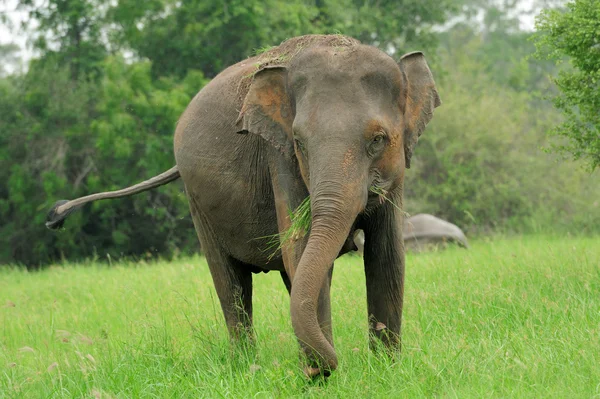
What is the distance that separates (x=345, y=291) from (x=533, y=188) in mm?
18819

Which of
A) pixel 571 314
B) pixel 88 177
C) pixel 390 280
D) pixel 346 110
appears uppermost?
pixel 346 110

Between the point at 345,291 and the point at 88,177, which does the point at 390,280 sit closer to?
the point at 345,291

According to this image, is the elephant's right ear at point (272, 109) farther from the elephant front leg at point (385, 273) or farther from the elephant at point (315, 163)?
the elephant front leg at point (385, 273)

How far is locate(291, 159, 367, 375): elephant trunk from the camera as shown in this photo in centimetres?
469

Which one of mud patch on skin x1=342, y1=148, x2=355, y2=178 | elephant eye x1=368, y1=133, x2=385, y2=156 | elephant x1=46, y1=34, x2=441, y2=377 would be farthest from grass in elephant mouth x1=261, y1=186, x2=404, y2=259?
mud patch on skin x1=342, y1=148, x2=355, y2=178

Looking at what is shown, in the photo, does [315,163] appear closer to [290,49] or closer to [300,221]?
[300,221]

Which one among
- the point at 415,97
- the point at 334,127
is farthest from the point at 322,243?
the point at 415,97

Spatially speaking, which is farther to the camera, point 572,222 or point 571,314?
point 572,222

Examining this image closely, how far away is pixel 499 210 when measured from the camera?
1053 inches

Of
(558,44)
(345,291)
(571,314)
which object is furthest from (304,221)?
(558,44)

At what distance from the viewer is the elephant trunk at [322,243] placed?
4.69 meters

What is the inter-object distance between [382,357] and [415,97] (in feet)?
5.06

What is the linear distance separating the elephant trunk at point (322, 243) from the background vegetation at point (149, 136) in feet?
62.1

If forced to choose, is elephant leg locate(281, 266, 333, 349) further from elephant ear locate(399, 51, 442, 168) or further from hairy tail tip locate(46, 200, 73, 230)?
hairy tail tip locate(46, 200, 73, 230)
